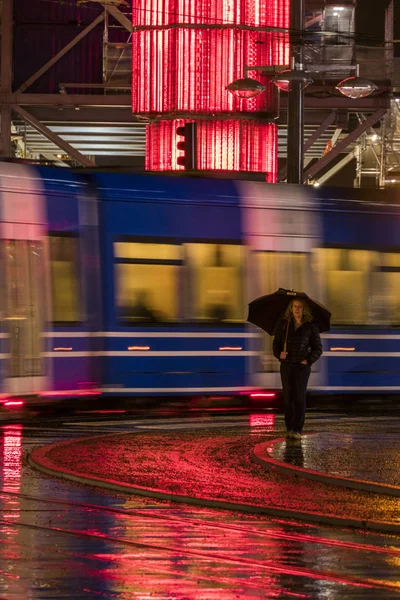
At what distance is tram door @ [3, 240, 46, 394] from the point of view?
1922cm

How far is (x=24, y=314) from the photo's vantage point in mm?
19469

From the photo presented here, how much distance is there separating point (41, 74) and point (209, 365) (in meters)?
20.4

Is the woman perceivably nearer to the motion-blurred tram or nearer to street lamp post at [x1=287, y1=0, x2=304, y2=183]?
the motion-blurred tram

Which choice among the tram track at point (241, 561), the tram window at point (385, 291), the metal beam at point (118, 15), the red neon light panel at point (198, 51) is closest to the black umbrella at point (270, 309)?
the tram window at point (385, 291)

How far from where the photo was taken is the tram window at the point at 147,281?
20.9 meters

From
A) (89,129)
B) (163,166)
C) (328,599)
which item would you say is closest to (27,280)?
(328,599)

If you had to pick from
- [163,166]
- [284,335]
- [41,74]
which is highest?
[41,74]

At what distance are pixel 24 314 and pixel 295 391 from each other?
4728mm

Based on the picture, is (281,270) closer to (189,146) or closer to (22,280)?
(22,280)

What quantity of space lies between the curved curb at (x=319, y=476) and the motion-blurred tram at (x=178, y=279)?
5.66 metres

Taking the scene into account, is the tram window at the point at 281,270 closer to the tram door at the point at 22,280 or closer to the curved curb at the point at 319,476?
the tram door at the point at 22,280

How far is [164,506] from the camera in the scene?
1149cm

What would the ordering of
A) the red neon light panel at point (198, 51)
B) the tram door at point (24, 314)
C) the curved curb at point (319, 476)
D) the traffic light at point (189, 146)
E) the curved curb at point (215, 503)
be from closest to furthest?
1. the curved curb at point (215, 503)
2. the curved curb at point (319, 476)
3. the tram door at point (24, 314)
4. the traffic light at point (189, 146)
5. the red neon light panel at point (198, 51)

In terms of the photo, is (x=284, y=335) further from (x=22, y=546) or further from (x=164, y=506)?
(x=22, y=546)
